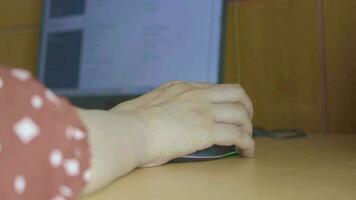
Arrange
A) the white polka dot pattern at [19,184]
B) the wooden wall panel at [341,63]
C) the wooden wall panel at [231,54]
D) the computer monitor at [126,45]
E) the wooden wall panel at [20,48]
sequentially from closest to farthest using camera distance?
1. the white polka dot pattern at [19,184]
2. the computer monitor at [126,45]
3. the wooden wall panel at [341,63]
4. the wooden wall panel at [231,54]
5. the wooden wall panel at [20,48]

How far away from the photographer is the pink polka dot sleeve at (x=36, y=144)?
0.30 m

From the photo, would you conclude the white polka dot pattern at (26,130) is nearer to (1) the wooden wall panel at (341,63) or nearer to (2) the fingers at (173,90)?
(2) the fingers at (173,90)

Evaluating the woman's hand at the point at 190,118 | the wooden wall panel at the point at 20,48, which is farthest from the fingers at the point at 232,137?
the wooden wall panel at the point at 20,48

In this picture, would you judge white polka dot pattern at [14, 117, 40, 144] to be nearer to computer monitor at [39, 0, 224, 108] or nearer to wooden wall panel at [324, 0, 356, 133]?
computer monitor at [39, 0, 224, 108]

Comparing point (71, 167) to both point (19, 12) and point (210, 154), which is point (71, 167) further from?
point (19, 12)

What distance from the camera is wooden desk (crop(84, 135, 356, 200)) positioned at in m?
0.42

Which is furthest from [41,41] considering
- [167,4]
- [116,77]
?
[167,4]

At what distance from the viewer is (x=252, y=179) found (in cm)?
50

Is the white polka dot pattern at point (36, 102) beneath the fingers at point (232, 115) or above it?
above

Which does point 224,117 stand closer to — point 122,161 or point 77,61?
point 122,161

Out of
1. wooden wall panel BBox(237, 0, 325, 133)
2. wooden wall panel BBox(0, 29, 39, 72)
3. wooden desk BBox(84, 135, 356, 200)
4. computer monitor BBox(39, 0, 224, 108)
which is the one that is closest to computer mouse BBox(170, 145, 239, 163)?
wooden desk BBox(84, 135, 356, 200)

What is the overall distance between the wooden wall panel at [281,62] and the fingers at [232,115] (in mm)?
444

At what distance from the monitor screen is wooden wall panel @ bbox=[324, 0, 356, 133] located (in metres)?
0.29

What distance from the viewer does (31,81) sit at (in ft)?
1.08
